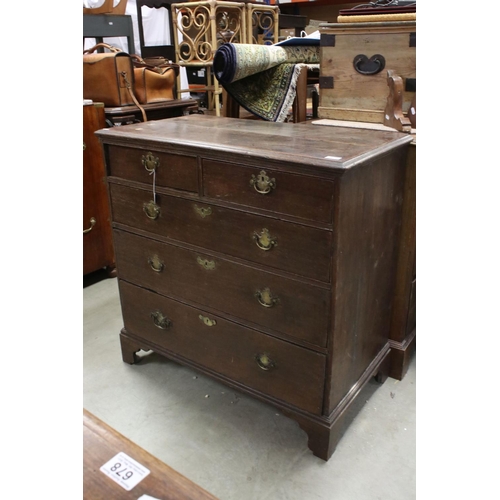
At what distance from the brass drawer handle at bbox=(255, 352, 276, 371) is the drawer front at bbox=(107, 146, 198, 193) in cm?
55

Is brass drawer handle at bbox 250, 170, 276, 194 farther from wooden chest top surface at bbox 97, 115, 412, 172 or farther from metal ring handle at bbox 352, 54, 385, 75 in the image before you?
metal ring handle at bbox 352, 54, 385, 75

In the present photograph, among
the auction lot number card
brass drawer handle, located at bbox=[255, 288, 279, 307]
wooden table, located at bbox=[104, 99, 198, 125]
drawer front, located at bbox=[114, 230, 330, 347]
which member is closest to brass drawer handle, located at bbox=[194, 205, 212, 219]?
drawer front, located at bbox=[114, 230, 330, 347]

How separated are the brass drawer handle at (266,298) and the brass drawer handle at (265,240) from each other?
5.3 inches

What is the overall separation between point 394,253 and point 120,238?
979mm

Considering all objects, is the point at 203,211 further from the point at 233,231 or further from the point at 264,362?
the point at 264,362

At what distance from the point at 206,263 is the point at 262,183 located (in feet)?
1.20

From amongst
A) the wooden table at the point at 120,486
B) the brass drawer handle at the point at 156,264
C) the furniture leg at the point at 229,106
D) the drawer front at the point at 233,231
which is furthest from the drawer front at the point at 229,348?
the furniture leg at the point at 229,106

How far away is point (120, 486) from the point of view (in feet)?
2.52

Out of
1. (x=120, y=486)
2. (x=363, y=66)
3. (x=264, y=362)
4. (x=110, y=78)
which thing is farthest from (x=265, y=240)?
(x=110, y=78)

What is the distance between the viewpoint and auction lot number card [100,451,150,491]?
777 mm

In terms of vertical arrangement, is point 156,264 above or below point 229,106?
below

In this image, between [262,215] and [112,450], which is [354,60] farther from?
[112,450]

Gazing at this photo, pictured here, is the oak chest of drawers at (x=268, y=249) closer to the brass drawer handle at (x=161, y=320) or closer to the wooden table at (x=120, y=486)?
the brass drawer handle at (x=161, y=320)

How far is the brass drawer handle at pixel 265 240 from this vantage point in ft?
4.37
